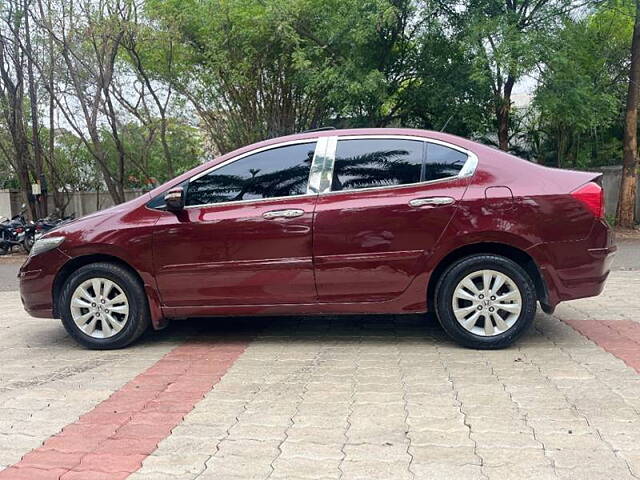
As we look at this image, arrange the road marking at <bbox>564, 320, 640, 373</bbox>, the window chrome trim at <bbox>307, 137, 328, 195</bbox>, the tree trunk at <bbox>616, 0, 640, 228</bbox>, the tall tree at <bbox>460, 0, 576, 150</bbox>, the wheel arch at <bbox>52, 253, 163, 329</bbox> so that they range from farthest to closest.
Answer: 1. the tree trunk at <bbox>616, 0, 640, 228</bbox>
2. the tall tree at <bbox>460, 0, 576, 150</bbox>
3. the wheel arch at <bbox>52, 253, 163, 329</bbox>
4. the window chrome trim at <bbox>307, 137, 328, 195</bbox>
5. the road marking at <bbox>564, 320, 640, 373</bbox>

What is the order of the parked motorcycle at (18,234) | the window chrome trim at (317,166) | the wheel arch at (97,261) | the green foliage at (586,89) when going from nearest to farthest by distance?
1. the window chrome trim at (317,166)
2. the wheel arch at (97,261)
3. the green foliage at (586,89)
4. the parked motorcycle at (18,234)

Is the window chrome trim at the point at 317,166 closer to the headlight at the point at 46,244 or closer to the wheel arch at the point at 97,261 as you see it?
the wheel arch at the point at 97,261

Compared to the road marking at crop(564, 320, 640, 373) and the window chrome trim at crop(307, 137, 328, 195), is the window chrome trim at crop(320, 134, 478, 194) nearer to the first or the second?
the window chrome trim at crop(307, 137, 328, 195)

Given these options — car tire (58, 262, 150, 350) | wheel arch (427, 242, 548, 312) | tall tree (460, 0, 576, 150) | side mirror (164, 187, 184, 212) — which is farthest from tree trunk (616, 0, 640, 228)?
car tire (58, 262, 150, 350)

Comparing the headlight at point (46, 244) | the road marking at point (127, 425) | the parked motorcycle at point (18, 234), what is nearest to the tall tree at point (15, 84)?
the parked motorcycle at point (18, 234)

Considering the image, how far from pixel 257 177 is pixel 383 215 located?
1.11 meters

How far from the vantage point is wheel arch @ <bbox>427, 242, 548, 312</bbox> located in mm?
4879

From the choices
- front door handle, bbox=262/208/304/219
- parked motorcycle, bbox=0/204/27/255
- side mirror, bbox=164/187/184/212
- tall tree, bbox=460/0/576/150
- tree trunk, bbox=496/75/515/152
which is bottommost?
parked motorcycle, bbox=0/204/27/255

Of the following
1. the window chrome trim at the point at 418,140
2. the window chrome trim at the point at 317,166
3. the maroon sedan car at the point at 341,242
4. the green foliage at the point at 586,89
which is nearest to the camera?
the maroon sedan car at the point at 341,242

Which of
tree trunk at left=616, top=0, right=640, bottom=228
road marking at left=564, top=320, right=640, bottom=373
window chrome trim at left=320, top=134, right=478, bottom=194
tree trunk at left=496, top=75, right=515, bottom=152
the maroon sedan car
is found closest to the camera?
road marking at left=564, top=320, right=640, bottom=373

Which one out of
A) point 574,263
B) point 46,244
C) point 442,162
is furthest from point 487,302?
point 46,244

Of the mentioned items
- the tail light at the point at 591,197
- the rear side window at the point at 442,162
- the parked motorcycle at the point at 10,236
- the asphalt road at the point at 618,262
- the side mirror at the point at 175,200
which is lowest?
the asphalt road at the point at 618,262

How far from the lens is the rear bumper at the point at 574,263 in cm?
476

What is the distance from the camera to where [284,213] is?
493cm
